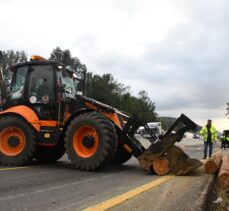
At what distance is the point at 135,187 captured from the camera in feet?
24.3

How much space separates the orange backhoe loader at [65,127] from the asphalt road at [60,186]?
1.58 ft

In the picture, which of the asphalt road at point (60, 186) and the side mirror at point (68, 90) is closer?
the asphalt road at point (60, 186)

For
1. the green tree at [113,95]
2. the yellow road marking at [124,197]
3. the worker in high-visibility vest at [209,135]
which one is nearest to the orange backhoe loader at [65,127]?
the yellow road marking at [124,197]

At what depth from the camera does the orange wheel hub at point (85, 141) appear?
979 centimetres

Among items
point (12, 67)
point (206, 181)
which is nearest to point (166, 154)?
point (206, 181)

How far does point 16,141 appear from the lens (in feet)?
35.6

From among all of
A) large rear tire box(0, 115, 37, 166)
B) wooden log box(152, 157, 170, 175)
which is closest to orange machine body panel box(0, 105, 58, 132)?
large rear tire box(0, 115, 37, 166)

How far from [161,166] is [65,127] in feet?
8.96

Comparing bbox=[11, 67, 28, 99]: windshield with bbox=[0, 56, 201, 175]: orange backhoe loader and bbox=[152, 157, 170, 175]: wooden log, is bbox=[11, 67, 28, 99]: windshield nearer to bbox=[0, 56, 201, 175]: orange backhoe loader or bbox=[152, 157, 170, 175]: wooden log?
bbox=[0, 56, 201, 175]: orange backhoe loader

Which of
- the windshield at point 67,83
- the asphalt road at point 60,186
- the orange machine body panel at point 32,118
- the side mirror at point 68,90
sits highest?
the windshield at point 67,83

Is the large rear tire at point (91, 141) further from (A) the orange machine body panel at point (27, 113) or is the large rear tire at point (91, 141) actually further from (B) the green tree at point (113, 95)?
(B) the green tree at point (113, 95)

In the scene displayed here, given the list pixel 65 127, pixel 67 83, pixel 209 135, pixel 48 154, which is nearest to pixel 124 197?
pixel 65 127

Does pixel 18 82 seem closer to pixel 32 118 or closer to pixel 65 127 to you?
pixel 32 118

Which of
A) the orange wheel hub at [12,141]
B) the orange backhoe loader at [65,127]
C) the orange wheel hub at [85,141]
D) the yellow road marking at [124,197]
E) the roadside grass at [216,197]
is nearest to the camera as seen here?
the yellow road marking at [124,197]
